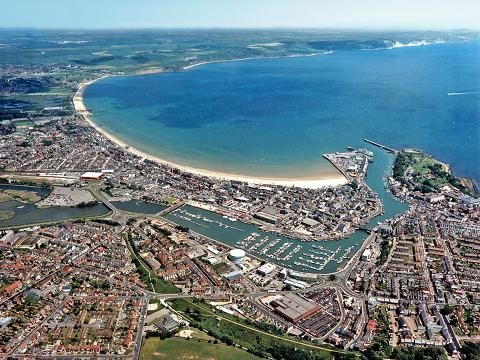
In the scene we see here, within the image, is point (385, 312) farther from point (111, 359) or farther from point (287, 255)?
point (111, 359)

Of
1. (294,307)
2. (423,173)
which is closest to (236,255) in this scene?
(294,307)

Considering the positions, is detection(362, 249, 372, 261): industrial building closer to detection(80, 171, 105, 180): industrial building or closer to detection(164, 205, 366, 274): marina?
detection(164, 205, 366, 274): marina

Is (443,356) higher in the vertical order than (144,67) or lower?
lower

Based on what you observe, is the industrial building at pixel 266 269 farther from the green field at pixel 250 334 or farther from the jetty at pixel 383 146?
the jetty at pixel 383 146

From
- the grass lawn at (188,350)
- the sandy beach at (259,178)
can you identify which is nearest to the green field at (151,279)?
the grass lawn at (188,350)

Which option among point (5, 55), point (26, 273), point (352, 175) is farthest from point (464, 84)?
point (5, 55)
